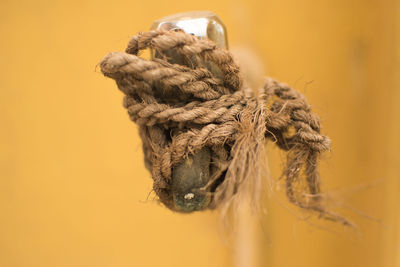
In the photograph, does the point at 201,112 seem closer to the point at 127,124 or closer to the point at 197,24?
the point at 197,24

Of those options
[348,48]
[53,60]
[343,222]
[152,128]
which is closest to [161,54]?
[152,128]

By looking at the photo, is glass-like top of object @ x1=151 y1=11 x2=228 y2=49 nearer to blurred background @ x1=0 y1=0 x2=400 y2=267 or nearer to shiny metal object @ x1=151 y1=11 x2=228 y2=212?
shiny metal object @ x1=151 y1=11 x2=228 y2=212

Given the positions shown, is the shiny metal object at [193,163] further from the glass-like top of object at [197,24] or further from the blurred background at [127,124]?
the blurred background at [127,124]

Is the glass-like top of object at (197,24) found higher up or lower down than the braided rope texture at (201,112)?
higher up

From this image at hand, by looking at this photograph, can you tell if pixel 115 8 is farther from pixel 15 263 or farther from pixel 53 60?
pixel 15 263

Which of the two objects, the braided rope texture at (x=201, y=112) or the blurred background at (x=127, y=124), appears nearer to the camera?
the braided rope texture at (x=201, y=112)

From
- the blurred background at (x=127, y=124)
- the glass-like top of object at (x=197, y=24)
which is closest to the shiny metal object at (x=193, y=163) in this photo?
the glass-like top of object at (x=197, y=24)
